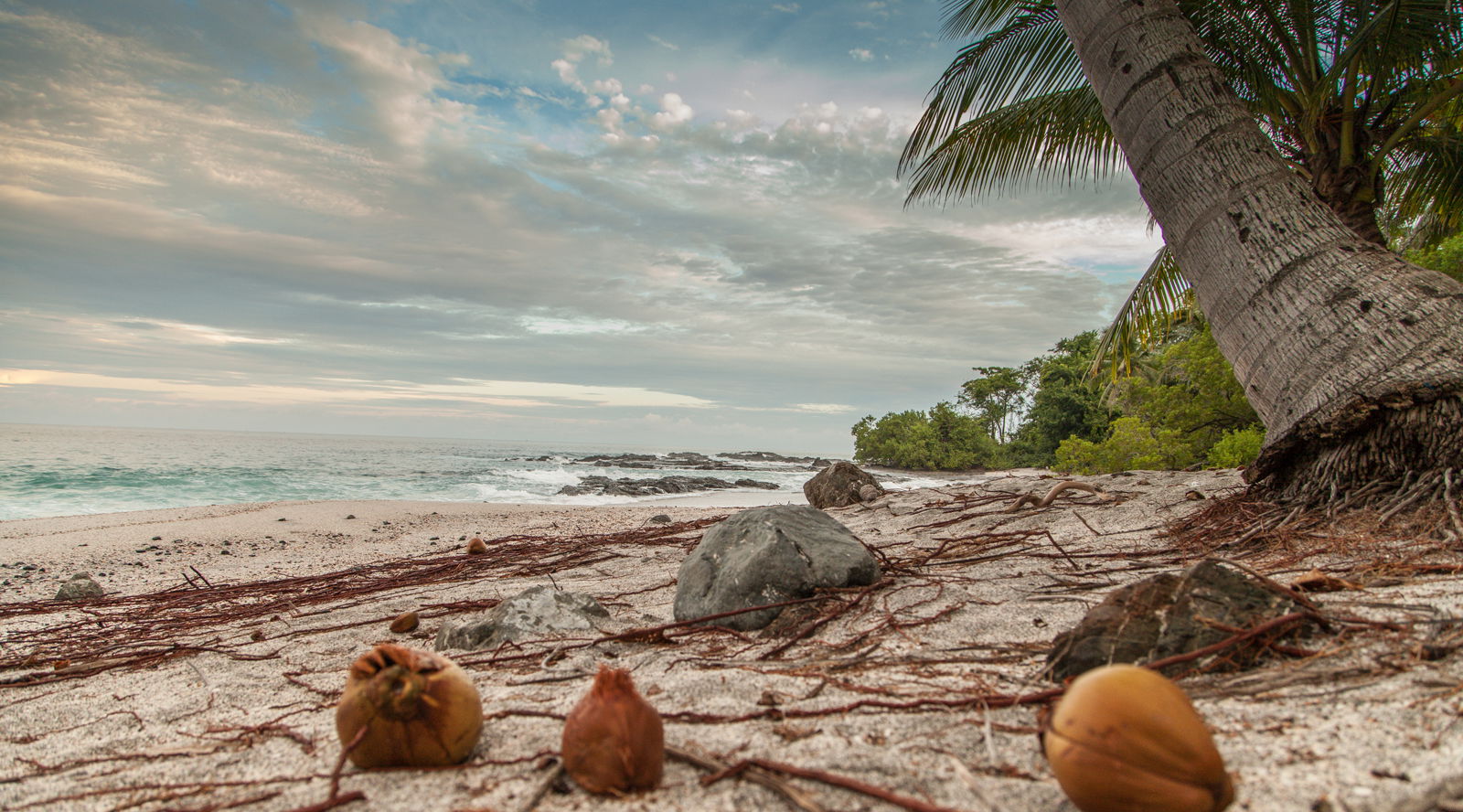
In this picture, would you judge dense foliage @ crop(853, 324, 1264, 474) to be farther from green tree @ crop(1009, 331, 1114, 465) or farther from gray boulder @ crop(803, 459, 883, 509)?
gray boulder @ crop(803, 459, 883, 509)

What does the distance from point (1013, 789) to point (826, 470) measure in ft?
26.0

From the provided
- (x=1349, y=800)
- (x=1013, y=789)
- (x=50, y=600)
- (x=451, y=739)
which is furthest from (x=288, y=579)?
(x=1349, y=800)

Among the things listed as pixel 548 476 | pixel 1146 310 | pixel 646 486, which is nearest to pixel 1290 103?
pixel 1146 310

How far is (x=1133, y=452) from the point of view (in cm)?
1018

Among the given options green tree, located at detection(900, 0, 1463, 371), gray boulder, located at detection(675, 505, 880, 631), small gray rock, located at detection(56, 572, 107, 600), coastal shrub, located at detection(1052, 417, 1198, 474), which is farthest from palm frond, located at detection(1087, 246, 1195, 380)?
small gray rock, located at detection(56, 572, 107, 600)

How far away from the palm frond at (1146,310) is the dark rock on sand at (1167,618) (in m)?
6.49

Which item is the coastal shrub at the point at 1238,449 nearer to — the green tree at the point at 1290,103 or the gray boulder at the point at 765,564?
the green tree at the point at 1290,103

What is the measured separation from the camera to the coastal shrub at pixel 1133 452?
978 centimetres

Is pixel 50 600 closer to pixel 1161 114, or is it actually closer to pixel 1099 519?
pixel 1099 519

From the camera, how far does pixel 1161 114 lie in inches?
151

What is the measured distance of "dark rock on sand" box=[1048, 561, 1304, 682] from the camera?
62.4 inches

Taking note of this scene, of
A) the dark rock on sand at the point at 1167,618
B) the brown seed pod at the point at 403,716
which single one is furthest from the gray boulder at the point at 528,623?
the dark rock on sand at the point at 1167,618

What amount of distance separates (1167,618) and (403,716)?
1.75 metres

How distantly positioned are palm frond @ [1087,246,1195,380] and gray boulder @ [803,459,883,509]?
3.40 m
